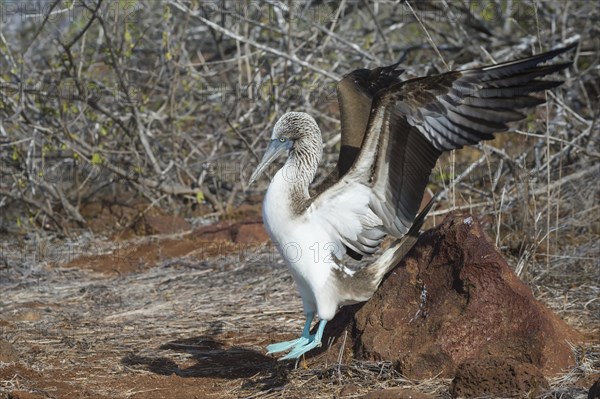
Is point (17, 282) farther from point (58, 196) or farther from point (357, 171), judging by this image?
point (357, 171)

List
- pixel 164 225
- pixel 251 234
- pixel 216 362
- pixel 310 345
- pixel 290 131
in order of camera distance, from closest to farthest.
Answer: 1. pixel 310 345
2. pixel 290 131
3. pixel 216 362
4. pixel 251 234
5. pixel 164 225

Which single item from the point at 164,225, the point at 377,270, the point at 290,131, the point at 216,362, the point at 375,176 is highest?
the point at 290,131

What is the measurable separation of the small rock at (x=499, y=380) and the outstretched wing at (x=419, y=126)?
3.50 ft

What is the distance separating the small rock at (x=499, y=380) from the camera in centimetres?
410

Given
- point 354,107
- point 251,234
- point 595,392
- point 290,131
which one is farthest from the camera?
point 251,234

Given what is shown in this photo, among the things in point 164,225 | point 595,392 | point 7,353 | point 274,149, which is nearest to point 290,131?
point 274,149

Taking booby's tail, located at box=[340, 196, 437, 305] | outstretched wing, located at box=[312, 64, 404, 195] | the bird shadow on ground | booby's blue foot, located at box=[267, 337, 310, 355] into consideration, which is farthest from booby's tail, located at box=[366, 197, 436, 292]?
the bird shadow on ground

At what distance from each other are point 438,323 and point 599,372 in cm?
83

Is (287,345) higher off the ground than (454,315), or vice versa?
(454,315)

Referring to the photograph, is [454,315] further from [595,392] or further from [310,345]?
[595,392]

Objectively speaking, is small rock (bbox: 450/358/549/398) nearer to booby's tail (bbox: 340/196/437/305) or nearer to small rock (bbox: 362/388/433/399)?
small rock (bbox: 362/388/433/399)

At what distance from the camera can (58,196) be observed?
9.24m

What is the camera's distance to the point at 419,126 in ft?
15.1

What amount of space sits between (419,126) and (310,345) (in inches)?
50.5
